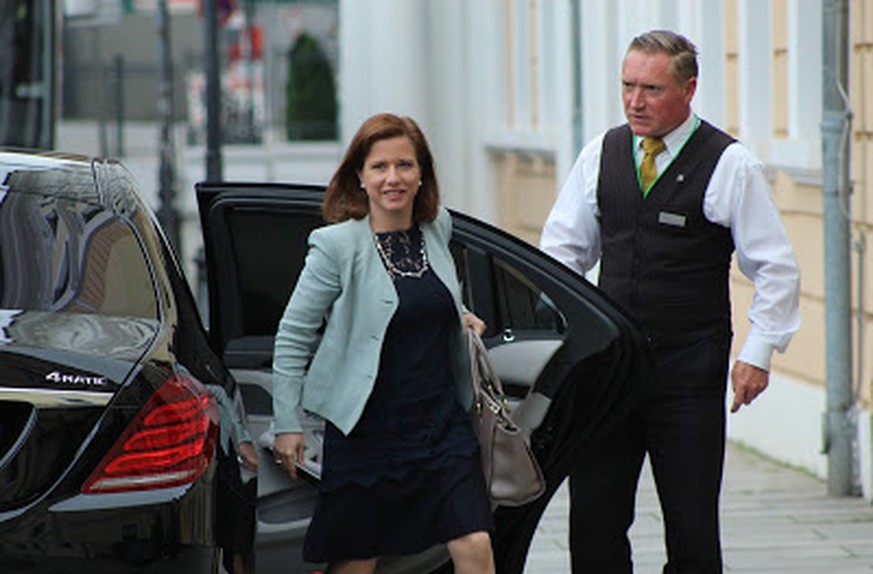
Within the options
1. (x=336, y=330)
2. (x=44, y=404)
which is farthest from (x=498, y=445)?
(x=44, y=404)

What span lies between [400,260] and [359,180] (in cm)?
24

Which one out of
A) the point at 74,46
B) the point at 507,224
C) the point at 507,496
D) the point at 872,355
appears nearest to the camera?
the point at 507,496

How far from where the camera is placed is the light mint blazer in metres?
5.30

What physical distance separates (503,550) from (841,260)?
4.17 metres

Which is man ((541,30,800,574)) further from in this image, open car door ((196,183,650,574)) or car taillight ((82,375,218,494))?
car taillight ((82,375,218,494))

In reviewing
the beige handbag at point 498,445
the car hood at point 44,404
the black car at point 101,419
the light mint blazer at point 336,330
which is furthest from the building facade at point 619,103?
the car hood at point 44,404

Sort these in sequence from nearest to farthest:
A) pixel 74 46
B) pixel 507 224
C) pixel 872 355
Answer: pixel 872 355 < pixel 507 224 < pixel 74 46

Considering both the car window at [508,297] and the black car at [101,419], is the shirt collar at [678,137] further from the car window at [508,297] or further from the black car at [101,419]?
the black car at [101,419]

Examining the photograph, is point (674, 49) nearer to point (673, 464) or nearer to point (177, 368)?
point (673, 464)

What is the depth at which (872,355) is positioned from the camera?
374 inches

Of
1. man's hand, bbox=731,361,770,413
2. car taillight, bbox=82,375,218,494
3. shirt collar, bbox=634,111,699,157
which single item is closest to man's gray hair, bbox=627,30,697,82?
shirt collar, bbox=634,111,699,157

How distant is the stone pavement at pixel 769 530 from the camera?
8.01 meters

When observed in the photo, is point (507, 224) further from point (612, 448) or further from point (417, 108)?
point (612, 448)

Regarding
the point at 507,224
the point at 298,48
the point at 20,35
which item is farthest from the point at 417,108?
the point at 298,48
